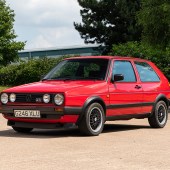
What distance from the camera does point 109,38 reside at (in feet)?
168

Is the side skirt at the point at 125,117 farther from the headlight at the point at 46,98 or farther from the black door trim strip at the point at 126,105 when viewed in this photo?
the headlight at the point at 46,98

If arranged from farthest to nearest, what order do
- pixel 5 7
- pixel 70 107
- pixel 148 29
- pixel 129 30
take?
pixel 5 7
pixel 129 30
pixel 148 29
pixel 70 107

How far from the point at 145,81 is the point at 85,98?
2.32 metres

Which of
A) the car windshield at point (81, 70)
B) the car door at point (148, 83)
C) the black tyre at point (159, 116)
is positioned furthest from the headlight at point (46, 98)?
the black tyre at point (159, 116)

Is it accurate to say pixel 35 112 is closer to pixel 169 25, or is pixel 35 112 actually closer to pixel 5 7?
pixel 169 25

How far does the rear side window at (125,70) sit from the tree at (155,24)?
11.7 m

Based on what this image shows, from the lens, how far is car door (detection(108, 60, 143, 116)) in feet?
34.6

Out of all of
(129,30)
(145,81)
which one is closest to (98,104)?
(145,81)

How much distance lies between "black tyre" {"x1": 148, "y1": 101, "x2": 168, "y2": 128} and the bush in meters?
25.9

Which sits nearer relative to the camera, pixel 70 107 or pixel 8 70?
pixel 70 107

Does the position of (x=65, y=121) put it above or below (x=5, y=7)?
below

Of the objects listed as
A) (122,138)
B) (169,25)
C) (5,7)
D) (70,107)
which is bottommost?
(122,138)

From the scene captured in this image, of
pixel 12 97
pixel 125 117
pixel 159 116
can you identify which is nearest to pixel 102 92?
pixel 125 117

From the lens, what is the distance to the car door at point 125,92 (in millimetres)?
10531
